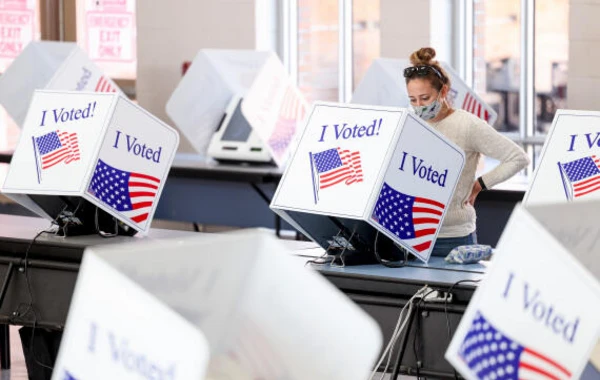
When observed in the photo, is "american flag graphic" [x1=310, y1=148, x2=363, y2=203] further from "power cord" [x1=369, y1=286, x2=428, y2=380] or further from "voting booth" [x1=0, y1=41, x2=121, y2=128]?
"voting booth" [x1=0, y1=41, x2=121, y2=128]

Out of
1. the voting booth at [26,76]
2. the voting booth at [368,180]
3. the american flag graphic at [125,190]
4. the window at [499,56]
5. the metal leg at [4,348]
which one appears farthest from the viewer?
the window at [499,56]

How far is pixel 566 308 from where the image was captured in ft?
7.70

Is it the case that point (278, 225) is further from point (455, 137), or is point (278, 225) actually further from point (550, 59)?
point (455, 137)

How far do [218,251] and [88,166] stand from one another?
2.22 meters

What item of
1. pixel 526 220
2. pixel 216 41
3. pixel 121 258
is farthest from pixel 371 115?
pixel 216 41

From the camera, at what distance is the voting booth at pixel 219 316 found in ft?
6.95

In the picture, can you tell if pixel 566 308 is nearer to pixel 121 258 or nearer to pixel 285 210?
pixel 121 258

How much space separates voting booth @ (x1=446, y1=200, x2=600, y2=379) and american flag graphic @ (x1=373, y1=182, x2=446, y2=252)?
1.51 meters

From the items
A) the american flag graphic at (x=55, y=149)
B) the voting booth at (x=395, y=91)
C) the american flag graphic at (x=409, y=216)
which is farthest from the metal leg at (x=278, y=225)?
the american flag graphic at (x=409, y=216)

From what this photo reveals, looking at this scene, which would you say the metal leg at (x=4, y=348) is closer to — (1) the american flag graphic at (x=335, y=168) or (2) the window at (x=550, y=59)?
(1) the american flag graphic at (x=335, y=168)

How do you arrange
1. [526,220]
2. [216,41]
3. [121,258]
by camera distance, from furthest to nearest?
[216,41] → [526,220] → [121,258]

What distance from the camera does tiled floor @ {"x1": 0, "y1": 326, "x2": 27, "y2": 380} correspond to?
5410mm

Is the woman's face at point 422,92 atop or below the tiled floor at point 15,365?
atop

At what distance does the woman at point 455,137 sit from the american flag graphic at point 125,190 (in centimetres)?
99
